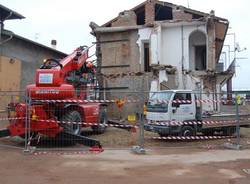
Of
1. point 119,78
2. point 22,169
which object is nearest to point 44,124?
point 22,169

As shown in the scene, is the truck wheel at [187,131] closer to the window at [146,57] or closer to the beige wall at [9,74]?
the beige wall at [9,74]

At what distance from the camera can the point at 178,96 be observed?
62.4 ft

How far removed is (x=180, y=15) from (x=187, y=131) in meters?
15.4

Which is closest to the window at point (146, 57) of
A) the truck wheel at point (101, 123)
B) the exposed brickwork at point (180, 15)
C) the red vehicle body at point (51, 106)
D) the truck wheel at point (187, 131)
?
the exposed brickwork at point (180, 15)

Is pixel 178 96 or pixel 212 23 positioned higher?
pixel 212 23

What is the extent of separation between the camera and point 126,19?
33969 mm

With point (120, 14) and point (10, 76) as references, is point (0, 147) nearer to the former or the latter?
point (10, 76)

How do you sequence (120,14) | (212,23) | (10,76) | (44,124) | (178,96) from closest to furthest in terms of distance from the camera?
(44,124) → (178,96) → (10,76) → (212,23) → (120,14)

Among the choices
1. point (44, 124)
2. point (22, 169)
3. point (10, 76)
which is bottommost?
point (22, 169)

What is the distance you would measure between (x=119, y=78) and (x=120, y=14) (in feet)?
16.4

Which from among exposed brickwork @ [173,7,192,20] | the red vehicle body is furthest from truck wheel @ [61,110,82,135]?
exposed brickwork @ [173,7,192,20]

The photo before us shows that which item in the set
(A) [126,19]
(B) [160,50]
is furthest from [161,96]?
(A) [126,19]

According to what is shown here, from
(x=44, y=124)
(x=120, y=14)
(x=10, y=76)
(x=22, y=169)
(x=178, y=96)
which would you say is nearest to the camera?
(x=22, y=169)

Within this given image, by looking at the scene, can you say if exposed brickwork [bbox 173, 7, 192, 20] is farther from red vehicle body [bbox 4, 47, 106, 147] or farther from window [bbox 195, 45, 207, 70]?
red vehicle body [bbox 4, 47, 106, 147]
